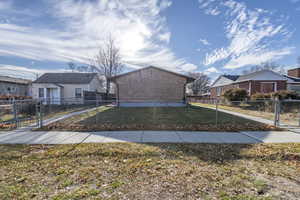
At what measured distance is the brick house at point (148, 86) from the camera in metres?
14.7

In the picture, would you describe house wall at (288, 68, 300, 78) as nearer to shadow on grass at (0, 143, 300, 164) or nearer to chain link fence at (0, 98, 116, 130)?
shadow on grass at (0, 143, 300, 164)

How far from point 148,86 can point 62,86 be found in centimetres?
1420

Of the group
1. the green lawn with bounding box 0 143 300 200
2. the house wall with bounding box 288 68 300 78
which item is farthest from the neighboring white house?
the house wall with bounding box 288 68 300 78

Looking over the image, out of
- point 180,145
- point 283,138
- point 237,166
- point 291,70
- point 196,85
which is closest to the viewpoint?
point 237,166

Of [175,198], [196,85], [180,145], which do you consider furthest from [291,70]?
[175,198]

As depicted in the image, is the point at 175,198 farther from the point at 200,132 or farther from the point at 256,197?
the point at 200,132

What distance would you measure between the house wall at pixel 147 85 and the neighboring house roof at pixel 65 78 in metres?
9.69

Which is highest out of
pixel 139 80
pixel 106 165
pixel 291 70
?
pixel 291 70

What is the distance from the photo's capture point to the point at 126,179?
107 inches

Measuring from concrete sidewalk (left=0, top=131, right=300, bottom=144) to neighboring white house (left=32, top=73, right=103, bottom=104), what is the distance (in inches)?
570

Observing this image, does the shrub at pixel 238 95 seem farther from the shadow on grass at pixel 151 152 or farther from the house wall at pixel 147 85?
the shadow on grass at pixel 151 152

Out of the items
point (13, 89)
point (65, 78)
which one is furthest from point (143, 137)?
point (13, 89)

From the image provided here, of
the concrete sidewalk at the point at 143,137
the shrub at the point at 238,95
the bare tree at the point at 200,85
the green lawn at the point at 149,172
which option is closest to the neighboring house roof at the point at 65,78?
the concrete sidewalk at the point at 143,137

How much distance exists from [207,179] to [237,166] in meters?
1.05
